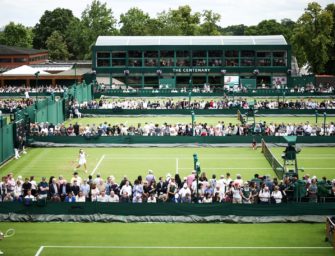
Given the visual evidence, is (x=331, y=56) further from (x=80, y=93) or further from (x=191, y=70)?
(x=80, y=93)

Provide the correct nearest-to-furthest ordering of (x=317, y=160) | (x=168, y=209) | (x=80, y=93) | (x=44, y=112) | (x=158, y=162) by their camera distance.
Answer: (x=168, y=209), (x=158, y=162), (x=317, y=160), (x=44, y=112), (x=80, y=93)

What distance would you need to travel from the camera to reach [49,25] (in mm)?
152375

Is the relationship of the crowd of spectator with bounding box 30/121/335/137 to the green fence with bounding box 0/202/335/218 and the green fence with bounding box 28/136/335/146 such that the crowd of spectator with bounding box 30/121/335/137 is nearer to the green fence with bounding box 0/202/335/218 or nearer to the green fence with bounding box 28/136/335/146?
the green fence with bounding box 28/136/335/146

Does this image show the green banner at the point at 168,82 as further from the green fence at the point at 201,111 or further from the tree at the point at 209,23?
the tree at the point at 209,23

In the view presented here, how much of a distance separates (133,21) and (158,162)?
103965 mm

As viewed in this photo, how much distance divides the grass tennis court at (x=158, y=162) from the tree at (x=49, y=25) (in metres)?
112

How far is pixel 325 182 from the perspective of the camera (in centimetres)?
2625

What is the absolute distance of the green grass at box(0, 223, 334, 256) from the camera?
21312mm

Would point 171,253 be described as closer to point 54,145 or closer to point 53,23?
point 54,145

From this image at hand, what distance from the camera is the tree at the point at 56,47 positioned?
13750cm

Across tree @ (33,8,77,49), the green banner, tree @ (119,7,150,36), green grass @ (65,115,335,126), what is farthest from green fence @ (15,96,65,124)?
tree @ (33,8,77,49)

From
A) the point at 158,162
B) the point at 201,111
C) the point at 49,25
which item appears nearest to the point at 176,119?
the point at 201,111

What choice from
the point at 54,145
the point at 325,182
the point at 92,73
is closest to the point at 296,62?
the point at 92,73

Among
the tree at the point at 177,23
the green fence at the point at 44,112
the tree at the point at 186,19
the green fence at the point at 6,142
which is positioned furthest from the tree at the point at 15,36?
the green fence at the point at 6,142
